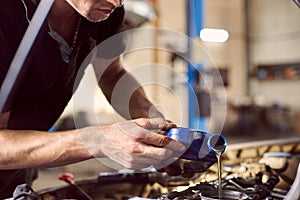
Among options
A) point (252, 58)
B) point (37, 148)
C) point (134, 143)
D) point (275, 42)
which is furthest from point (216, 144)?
point (252, 58)

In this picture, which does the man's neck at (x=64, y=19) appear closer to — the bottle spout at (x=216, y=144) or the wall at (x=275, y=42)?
the bottle spout at (x=216, y=144)

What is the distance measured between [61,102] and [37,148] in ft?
1.36

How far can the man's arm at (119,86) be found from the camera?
1246mm

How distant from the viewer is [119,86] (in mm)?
1323

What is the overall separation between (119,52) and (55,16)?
389 millimetres

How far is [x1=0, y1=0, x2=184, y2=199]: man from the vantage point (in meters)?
0.79

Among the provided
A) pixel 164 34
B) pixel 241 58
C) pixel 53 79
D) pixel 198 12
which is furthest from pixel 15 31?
pixel 241 58

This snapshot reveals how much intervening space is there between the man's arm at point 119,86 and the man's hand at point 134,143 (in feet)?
1.34

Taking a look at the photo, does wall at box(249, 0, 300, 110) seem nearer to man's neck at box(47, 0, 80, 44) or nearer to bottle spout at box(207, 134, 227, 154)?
man's neck at box(47, 0, 80, 44)

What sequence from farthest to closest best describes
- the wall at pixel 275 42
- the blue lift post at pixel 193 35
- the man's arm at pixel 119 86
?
the wall at pixel 275 42
the blue lift post at pixel 193 35
the man's arm at pixel 119 86

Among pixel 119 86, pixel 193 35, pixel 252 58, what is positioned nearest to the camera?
pixel 119 86

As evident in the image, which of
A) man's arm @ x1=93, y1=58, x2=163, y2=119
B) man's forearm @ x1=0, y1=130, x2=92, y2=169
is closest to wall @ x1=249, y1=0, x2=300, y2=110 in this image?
man's arm @ x1=93, y1=58, x2=163, y2=119

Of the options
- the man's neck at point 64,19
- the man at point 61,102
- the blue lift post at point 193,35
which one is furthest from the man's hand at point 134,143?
the blue lift post at point 193,35

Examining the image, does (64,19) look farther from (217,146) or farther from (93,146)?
(217,146)
